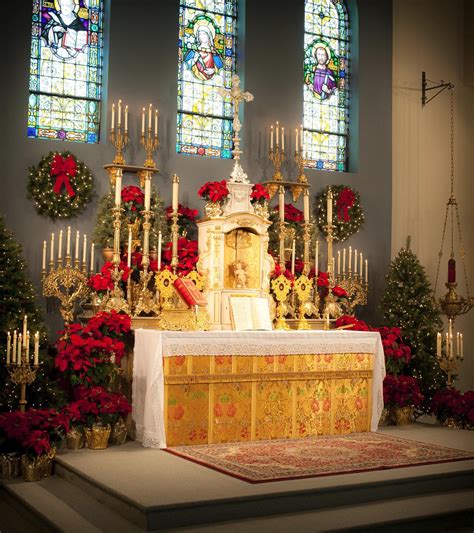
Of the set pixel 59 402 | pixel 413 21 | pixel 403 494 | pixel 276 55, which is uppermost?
pixel 413 21

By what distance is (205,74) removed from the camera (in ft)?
35.3

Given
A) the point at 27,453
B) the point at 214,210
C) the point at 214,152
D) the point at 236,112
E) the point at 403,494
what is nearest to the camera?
the point at 403,494

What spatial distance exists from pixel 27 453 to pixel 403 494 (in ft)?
10.4

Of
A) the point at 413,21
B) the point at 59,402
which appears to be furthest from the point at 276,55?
the point at 59,402

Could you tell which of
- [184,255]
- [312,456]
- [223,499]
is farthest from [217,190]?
[223,499]

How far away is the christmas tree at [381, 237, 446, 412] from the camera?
34.5ft

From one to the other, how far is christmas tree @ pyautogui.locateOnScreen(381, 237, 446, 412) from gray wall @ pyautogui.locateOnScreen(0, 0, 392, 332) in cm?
61

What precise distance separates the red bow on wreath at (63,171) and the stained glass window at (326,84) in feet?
11.4

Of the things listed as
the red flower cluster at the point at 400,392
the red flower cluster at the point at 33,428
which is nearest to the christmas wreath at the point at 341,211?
the red flower cluster at the point at 400,392

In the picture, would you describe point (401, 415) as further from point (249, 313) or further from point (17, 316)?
point (17, 316)

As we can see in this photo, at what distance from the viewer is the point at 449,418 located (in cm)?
956

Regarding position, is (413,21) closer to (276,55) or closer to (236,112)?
(276,55)

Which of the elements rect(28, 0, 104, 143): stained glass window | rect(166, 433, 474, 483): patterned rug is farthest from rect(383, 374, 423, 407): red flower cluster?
rect(28, 0, 104, 143): stained glass window

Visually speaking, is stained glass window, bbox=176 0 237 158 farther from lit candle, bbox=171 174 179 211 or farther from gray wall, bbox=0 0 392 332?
lit candle, bbox=171 174 179 211
